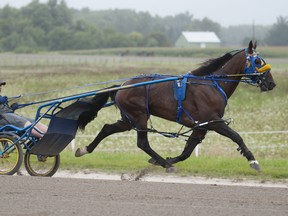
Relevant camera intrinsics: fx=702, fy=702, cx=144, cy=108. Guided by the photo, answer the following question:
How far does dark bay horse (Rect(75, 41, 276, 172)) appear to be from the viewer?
9523mm

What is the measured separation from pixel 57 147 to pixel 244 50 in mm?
2945

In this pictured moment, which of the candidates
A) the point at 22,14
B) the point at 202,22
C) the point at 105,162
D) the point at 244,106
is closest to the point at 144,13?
the point at 202,22

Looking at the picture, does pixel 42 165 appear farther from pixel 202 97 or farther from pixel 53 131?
pixel 202 97

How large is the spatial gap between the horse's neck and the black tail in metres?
1.67

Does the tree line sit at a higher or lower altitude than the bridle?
lower

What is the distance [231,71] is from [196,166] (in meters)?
2.30

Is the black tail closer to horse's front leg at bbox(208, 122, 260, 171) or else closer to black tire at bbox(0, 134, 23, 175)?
black tire at bbox(0, 134, 23, 175)

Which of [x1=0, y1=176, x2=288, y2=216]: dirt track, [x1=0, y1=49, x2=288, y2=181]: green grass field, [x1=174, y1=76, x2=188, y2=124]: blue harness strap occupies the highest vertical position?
[x1=174, y1=76, x2=188, y2=124]: blue harness strap

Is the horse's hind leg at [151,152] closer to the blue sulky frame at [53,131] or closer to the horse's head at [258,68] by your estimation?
the blue sulky frame at [53,131]

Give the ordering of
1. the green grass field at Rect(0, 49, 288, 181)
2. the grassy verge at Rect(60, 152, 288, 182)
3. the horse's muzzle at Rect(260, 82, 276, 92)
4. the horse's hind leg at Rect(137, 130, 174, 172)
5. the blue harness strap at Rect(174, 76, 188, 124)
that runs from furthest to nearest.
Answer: the green grass field at Rect(0, 49, 288, 181) < the grassy verge at Rect(60, 152, 288, 182) < the horse's hind leg at Rect(137, 130, 174, 172) < the horse's muzzle at Rect(260, 82, 276, 92) < the blue harness strap at Rect(174, 76, 188, 124)

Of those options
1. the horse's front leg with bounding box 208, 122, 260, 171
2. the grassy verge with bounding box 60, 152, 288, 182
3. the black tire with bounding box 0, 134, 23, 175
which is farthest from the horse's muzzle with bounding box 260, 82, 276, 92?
the black tire with bounding box 0, 134, 23, 175

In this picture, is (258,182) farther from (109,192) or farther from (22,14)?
(22,14)

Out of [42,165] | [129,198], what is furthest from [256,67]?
[42,165]

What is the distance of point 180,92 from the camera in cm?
958
